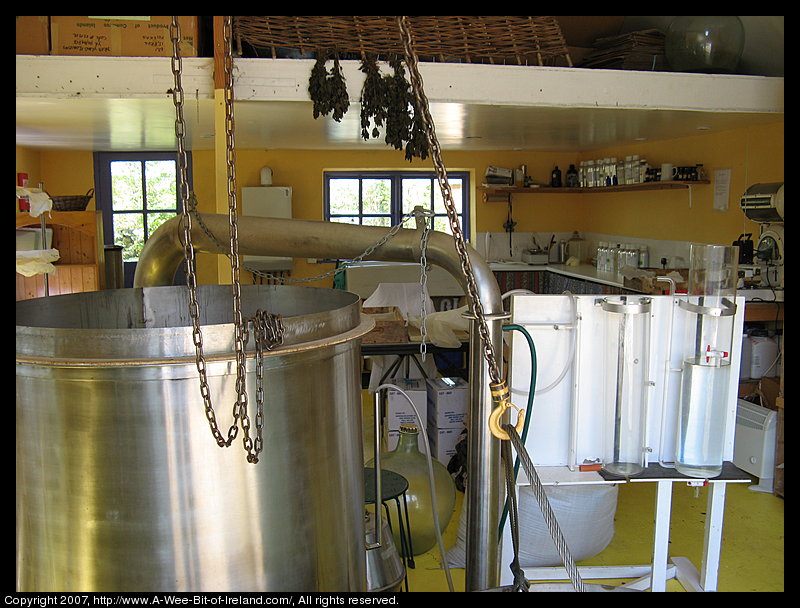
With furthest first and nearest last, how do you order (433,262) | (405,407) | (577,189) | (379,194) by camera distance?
(379,194) < (577,189) < (405,407) < (433,262)

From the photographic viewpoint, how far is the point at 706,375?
2.52 metres

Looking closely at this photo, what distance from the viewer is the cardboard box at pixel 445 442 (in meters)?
3.89

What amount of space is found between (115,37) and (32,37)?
0.41 metres

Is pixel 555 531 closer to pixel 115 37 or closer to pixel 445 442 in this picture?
pixel 445 442

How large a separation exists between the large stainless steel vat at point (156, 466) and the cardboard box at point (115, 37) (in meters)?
2.51

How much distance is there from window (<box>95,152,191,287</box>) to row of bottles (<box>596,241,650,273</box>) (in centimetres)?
487

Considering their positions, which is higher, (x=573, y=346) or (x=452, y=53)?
(x=452, y=53)

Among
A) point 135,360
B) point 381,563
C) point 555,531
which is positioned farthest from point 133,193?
point 555,531

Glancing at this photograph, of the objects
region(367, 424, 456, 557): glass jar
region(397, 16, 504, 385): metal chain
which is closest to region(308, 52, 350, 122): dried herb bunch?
region(367, 424, 456, 557): glass jar

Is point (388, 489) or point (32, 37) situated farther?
point (32, 37)

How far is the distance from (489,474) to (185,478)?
1160 mm

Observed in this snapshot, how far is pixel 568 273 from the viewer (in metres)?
7.20

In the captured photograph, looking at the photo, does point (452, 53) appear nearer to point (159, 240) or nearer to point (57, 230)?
point (159, 240)
